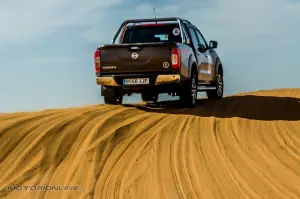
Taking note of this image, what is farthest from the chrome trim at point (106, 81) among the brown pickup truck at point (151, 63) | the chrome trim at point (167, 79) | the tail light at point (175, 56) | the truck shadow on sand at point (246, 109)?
the tail light at point (175, 56)

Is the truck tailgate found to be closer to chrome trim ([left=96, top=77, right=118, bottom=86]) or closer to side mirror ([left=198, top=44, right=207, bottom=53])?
chrome trim ([left=96, top=77, right=118, bottom=86])

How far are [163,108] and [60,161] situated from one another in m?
4.88

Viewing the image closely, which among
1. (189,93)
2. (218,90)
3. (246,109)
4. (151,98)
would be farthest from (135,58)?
(218,90)

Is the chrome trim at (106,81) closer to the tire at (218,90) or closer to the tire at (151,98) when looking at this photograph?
the tire at (151,98)

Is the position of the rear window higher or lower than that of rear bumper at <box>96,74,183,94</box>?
higher

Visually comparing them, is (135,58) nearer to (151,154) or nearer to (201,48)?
(201,48)

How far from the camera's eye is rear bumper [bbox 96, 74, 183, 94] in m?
11.7

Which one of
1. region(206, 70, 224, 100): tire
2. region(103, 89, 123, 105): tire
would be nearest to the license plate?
region(103, 89, 123, 105): tire

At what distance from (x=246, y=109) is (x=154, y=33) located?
2.71m

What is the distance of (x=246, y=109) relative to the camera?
1230 centimetres

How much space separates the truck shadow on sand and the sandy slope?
256 millimetres

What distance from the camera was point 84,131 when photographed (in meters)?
9.07

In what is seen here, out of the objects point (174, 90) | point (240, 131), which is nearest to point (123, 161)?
point (240, 131)

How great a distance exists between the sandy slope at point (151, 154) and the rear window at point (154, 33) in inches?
96.4
